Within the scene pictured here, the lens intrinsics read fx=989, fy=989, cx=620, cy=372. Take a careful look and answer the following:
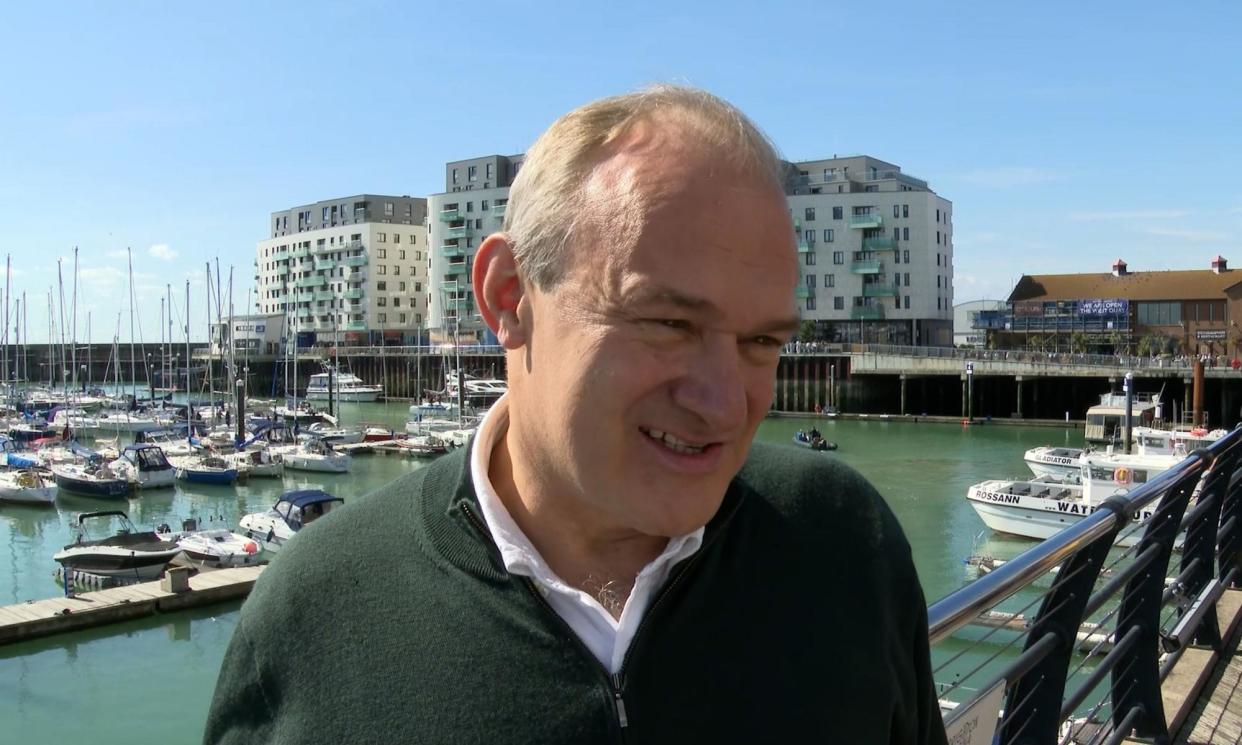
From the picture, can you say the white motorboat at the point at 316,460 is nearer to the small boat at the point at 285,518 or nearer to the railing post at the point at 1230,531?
the small boat at the point at 285,518

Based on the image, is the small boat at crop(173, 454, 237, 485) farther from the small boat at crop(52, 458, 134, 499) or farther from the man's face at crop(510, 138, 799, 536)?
the man's face at crop(510, 138, 799, 536)

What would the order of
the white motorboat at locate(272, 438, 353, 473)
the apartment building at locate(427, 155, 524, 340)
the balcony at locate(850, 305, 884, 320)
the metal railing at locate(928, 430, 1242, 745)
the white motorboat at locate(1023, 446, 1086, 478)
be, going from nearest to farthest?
the metal railing at locate(928, 430, 1242, 745) → the white motorboat at locate(1023, 446, 1086, 478) → the white motorboat at locate(272, 438, 353, 473) → the balcony at locate(850, 305, 884, 320) → the apartment building at locate(427, 155, 524, 340)

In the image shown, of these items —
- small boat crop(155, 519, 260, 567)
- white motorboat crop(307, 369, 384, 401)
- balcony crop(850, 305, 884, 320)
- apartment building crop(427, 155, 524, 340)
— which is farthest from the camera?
apartment building crop(427, 155, 524, 340)

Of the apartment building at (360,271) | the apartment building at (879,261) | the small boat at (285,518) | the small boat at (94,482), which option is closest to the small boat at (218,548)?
the small boat at (285,518)

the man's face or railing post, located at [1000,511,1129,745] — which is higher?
the man's face

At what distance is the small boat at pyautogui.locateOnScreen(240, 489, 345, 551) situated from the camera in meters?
23.2

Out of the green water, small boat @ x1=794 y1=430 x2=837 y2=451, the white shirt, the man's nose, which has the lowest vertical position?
the green water

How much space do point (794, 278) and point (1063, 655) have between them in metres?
1.90

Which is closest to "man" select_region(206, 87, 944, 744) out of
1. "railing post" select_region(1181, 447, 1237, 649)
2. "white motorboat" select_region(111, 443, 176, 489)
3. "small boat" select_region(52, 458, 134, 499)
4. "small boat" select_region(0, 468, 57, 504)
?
"railing post" select_region(1181, 447, 1237, 649)

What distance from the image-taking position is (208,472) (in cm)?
3447

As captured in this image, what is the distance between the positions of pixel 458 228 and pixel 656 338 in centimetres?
7878

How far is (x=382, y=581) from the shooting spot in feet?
4.47

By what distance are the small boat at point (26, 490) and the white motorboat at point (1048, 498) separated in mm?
26592

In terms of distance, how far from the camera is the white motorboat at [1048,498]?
910 inches
